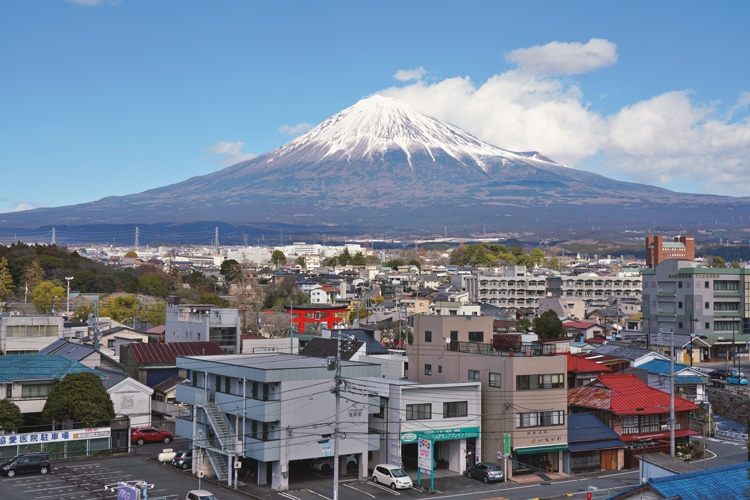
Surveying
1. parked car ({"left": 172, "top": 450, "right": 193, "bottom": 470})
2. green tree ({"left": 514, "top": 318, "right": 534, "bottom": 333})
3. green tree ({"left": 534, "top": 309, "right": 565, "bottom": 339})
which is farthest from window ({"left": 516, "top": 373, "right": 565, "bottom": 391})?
green tree ({"left": 514, "top": 318, "right": 534, "bottom": 333})

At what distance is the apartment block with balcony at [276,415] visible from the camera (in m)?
24.2

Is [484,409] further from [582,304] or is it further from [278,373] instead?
[582,304]

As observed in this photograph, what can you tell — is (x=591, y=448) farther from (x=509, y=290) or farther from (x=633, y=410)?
(x=509, y=290)

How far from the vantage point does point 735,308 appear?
59.6 meters

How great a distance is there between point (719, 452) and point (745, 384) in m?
15.1

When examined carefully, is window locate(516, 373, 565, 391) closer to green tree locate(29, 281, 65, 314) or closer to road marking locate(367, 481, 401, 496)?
road marking locate(367, 481, 401, 496)

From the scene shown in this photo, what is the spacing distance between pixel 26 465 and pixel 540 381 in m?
15.2

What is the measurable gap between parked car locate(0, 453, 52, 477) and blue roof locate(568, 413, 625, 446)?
616 inches

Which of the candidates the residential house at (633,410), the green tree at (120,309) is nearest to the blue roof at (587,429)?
the residential house at (633,410)

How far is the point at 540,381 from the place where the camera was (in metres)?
26.6

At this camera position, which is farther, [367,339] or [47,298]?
[47,298]

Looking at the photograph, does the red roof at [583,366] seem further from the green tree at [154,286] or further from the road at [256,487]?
the green tree at [154,286]

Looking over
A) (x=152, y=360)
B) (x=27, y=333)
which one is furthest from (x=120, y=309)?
(x=152, y=360)

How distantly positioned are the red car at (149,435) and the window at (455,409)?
10603mm
